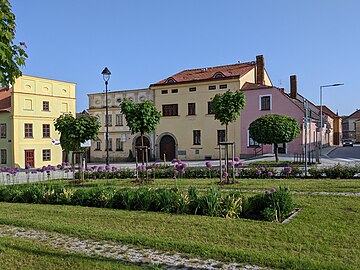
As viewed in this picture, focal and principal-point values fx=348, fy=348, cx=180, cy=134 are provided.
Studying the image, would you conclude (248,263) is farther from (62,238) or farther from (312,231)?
(62,238)

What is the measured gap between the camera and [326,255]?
188 inches

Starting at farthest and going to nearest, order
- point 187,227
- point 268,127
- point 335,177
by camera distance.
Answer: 1. point 268,127
2. point 335,177
3. point 187,227

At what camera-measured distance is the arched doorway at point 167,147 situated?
126 ft

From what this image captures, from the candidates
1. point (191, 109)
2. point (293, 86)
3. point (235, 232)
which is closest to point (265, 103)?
point (191, 109)

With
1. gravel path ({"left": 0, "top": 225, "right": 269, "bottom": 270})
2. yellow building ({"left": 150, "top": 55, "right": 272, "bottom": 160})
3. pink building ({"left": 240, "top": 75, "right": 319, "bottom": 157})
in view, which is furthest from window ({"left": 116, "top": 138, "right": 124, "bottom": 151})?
gravel path ({"left": 0, "top": 225, "right": 269, "bottom": 270})

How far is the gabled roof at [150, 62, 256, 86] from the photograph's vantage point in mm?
35688

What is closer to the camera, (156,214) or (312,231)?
(312,231)

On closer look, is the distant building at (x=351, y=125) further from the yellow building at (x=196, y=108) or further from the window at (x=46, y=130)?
the window at (x=46, y=130)

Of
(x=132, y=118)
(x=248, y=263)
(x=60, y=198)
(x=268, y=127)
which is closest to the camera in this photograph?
(x=248, y=263)

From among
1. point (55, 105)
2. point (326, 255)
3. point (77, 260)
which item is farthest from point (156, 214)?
point (55, 105)

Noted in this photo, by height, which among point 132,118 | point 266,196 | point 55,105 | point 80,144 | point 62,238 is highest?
point 55,105

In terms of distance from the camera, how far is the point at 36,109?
34750 millimetres

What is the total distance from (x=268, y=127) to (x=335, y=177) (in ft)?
30.3

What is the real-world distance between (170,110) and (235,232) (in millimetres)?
32939
